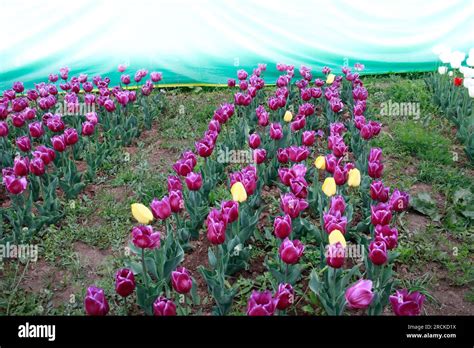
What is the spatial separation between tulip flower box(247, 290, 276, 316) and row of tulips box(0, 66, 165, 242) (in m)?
2.02

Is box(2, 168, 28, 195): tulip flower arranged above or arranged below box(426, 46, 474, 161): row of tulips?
below

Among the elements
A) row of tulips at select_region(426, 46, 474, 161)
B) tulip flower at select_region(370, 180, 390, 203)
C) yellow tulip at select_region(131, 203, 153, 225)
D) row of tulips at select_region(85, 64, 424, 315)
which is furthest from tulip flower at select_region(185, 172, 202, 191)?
row of tulips at select_region(426, 46, 474, 161)

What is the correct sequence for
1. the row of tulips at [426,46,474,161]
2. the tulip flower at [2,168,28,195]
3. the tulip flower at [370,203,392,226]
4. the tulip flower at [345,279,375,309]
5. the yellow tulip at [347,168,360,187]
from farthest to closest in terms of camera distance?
1. the row of tulips at [426,46,474,161]
2. the tulip flower at [2,168,28,195]
3. the yellow tulip at [347,168,360,187]
4. the tulip flower at [370,203,392,226]
5. the tulip flower at [345,279,375,309]

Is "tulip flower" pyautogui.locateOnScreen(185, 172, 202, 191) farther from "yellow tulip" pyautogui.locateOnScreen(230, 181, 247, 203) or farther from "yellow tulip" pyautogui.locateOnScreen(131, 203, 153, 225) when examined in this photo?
"yellow tulip" pyautogui.locateOnScreen(131, 203, 153, 225)

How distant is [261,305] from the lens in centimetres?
196

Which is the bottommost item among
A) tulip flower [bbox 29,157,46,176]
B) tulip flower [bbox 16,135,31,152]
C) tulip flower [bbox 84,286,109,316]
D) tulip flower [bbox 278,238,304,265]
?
tulip flower [bbox 84,286,109,316]

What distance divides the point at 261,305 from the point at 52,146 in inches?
134

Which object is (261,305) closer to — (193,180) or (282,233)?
(282,233)

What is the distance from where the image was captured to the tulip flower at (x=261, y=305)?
1.94 m

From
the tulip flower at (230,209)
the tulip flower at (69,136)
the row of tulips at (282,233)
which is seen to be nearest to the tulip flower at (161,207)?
the row of tulips at (282,233)

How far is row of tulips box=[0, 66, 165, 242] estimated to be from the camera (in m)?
3.54

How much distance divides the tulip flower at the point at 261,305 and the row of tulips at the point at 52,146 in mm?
2017

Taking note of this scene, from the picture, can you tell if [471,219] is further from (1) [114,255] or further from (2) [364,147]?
(1) [114,255]
